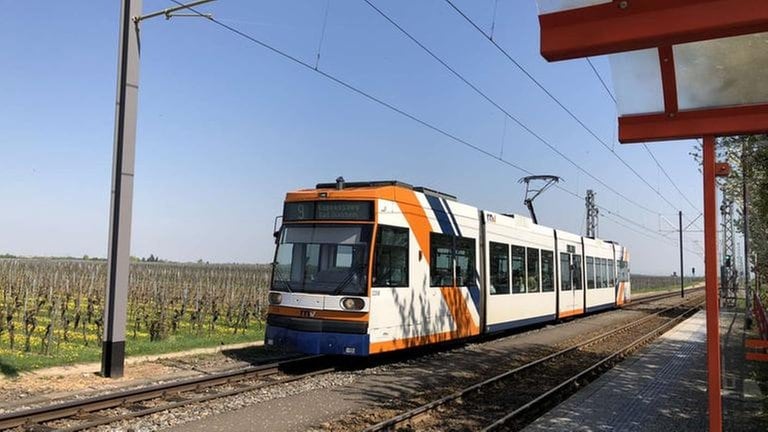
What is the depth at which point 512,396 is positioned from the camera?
941 centimetres

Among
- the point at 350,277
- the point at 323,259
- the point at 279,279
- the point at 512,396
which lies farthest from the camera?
the point at 279,279

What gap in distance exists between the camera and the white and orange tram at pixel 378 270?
34.3 ft

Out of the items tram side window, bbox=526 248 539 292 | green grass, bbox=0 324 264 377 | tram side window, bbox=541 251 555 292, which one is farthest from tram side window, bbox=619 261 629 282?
green grass, bbox=0 324 264 377

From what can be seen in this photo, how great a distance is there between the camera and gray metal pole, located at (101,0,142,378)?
400 inches

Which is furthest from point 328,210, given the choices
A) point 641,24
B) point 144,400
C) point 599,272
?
point 599,272

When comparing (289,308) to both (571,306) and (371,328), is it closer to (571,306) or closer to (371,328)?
(371,328)

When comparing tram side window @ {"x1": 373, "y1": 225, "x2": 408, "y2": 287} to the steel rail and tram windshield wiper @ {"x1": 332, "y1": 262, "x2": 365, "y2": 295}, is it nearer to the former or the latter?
tram windshield wiper @ {"x1": 332, "y1": 262, "x2": 365, "y2": 295}

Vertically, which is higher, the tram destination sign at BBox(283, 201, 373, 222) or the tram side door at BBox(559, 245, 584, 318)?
the tram destination sign at BBox(283, 201, 373, 222)

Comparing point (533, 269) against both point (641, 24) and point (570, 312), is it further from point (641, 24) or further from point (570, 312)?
point (641, 24)

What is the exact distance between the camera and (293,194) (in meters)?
11.6

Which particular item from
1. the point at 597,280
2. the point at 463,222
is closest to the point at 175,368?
the point at 463,222

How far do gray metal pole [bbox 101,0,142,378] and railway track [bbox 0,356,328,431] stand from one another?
1963mm

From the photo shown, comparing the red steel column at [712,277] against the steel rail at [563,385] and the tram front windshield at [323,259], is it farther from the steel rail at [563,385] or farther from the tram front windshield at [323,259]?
the tram front windshield at [323,259]

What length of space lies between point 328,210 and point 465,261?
13.1ft
